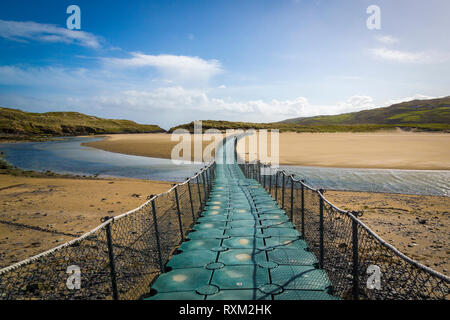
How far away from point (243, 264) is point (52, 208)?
9.30 metres

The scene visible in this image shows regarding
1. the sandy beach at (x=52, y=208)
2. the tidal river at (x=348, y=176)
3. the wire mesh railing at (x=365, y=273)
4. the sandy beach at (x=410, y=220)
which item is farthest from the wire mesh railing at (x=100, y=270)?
the tidal river at (x=348, y=176)

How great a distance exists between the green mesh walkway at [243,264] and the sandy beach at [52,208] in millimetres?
4171

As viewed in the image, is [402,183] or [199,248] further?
[402,183]


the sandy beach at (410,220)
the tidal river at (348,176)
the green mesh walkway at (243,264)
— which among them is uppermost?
the green mesh walkway at (243,264)

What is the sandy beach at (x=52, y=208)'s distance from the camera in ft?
24.5

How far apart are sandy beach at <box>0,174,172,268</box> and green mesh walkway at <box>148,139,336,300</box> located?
13.7ft

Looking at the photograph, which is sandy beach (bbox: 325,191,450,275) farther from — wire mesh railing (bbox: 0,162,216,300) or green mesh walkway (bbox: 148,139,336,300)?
wire mesh railing (bbox: 0,162,216,300)

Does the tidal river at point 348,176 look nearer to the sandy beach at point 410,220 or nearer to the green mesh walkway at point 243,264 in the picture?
the sandy beach at point 410,220

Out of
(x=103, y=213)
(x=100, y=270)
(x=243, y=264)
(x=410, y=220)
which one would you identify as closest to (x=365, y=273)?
(x=243, y=264)

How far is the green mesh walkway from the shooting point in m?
3.71

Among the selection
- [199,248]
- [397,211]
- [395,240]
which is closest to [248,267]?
[199,248]
